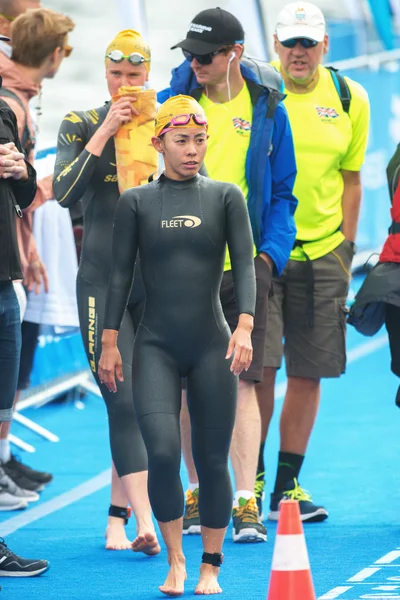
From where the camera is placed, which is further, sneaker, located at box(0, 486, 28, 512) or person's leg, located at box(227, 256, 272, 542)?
sneaker, located at box(0, 486, 28, 512)

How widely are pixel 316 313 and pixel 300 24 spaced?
1.48 metres

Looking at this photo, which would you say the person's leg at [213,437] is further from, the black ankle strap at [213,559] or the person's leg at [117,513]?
the person's leg at [117,513]

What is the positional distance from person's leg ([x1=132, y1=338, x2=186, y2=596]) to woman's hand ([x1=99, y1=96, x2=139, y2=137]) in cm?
128

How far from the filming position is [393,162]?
25.2ft

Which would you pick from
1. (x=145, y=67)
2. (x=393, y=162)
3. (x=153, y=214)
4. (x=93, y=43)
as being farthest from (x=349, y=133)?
(x=93, y=43)

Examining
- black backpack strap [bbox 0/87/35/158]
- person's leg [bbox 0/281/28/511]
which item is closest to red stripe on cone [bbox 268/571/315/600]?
person's leg [bbox 0/281/28/511]

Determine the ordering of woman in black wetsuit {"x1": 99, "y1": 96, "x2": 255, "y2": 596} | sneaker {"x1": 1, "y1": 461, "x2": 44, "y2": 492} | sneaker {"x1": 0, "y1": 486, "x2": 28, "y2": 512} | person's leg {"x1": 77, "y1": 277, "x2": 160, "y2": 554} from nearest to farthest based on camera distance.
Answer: woman in black wetsuit {"x1": 99, "y1": 96, "x2": 255, "y2": 596} < person's leg {"x1": 77, "y1": 277, "x2": 160, "y2": 554} < sneaker {"x1": 0, "y1": 486, "x2": 28, "y2": 512} < sneaker {"x1": 1, "y1": 461, "x2": 44, "y2": 492}

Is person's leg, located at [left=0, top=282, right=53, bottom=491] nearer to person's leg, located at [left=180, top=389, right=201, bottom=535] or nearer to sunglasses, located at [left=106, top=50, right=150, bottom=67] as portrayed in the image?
person's leg, located at [left=180, top=389, right=201, bottom=535]

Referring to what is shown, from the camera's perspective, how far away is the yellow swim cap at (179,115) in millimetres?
6328

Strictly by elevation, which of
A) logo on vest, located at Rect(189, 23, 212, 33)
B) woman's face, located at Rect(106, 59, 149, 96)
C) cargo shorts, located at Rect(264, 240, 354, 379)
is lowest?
cargo shorts, located at Rect(264, 240, 354, 379)

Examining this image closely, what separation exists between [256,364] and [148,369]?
1.43m

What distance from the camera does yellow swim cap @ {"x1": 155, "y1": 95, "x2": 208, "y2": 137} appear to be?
20.8 feet

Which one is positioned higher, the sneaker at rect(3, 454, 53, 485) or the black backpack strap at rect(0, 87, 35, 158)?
the black backpack strap at rect(0, 87, 35, 158)

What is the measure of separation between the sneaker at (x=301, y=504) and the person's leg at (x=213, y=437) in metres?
1.62
